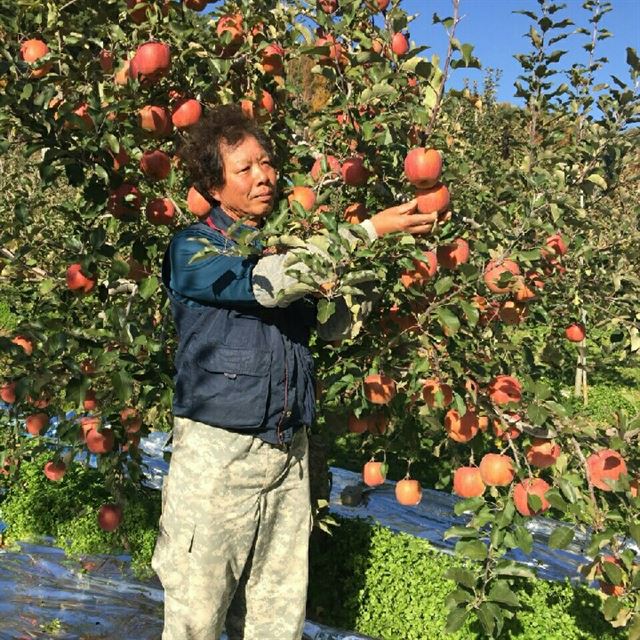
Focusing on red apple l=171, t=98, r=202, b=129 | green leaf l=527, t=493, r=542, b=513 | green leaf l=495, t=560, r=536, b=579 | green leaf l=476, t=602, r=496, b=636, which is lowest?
green leaf l=476, t=602, r=496, b=636

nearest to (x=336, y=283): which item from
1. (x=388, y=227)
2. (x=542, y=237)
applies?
(x=388, y=227)

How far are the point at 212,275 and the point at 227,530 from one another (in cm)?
67

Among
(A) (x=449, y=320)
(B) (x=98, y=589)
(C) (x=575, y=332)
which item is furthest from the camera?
(B) (x=98, y=589)

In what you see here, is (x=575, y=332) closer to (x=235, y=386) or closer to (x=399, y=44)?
(x=399, y=44)

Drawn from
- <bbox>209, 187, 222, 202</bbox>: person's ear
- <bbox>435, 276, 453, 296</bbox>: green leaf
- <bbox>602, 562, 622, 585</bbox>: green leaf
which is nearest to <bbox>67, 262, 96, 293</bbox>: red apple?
<bbox>209, 187, 222, 202</bbox>: person's ear

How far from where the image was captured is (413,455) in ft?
9.11

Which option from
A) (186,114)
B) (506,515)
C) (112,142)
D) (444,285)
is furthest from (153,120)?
(506,515)

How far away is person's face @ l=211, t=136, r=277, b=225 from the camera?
6.36 feet

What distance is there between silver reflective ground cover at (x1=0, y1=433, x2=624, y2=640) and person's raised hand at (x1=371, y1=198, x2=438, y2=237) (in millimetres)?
1221

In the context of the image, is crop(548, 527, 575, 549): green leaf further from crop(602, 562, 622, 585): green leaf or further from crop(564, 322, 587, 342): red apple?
crop(564, 322, 587, 342): red apple

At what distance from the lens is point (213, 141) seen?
1963 mm

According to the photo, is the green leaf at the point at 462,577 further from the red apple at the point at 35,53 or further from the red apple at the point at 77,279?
the red apple at the point at 35,53

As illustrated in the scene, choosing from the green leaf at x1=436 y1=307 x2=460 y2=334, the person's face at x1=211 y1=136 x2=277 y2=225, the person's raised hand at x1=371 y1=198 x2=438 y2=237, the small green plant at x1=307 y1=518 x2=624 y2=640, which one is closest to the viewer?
the person's raised hand at x1=371 y1=198 x2=438 y2=237

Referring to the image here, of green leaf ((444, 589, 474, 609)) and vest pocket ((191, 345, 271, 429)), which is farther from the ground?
vest pocket ((191, 345, 271, 429))
